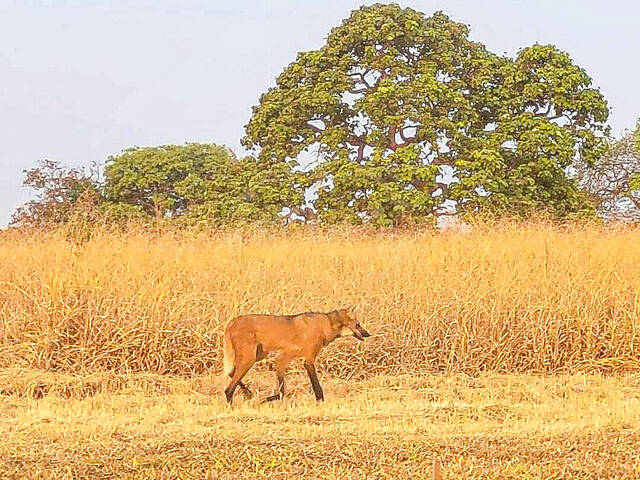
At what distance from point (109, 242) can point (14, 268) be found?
1.01m

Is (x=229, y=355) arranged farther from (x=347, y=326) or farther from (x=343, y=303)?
(x=343, y=303)

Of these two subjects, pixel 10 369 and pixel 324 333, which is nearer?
pixel 324 333

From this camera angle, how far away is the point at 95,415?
5762 millimetres

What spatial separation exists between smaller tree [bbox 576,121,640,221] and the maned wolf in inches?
604

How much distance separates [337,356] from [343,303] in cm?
71

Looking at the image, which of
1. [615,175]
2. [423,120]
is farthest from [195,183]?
[615,175]

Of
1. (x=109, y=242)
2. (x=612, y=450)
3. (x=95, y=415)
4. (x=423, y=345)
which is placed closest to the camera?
(x=612, y=450)

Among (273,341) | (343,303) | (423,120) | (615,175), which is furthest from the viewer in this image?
(615,175)

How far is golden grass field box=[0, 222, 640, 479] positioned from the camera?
15.7ft

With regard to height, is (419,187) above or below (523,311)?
above

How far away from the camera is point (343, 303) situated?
26.3ft

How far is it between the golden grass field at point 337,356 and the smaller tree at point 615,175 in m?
11.0

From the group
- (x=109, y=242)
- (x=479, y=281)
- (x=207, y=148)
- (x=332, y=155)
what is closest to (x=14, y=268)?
(x=109, y=242)

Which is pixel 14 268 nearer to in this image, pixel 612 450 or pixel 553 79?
pixel 612 450
